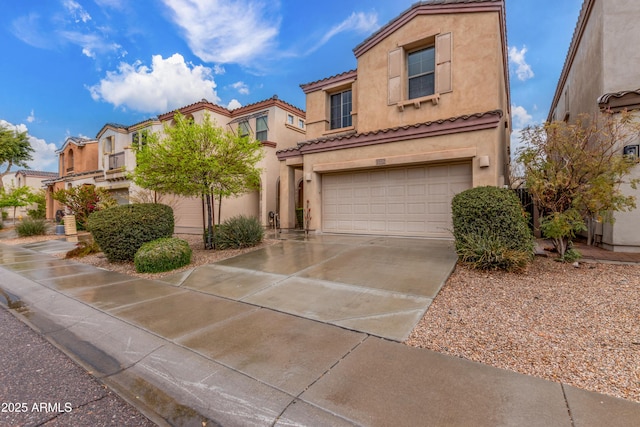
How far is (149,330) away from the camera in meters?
3.79

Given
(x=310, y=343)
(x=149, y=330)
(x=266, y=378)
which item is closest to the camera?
(x=266, y=378)

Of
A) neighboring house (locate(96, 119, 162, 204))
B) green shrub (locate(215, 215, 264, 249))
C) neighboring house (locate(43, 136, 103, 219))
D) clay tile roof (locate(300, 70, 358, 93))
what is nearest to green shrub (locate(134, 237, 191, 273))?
green shrub (locate(215, 215, 264, 249))

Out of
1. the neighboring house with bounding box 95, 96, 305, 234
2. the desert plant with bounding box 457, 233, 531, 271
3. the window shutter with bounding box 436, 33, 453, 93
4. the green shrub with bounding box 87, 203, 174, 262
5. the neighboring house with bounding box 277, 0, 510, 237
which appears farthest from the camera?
the neighboring house with bounding box 95, 96, 305, 234

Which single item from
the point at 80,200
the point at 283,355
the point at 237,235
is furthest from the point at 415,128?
the point at 80,200

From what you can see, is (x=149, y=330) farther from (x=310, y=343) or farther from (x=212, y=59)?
(x=212, y=59)

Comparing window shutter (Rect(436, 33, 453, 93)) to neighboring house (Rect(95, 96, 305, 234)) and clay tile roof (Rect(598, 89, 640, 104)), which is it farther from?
neighboring house (Rect(95, 96, 305, 234))

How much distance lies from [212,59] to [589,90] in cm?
1595

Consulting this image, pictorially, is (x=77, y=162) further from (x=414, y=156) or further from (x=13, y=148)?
(x=414, y=156)

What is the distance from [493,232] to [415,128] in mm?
4894

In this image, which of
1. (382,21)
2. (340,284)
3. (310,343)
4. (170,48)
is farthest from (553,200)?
(170,48)

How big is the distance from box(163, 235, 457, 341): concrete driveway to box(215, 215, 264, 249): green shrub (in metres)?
0.79

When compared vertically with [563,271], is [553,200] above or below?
above

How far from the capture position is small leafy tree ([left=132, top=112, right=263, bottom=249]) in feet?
26.0

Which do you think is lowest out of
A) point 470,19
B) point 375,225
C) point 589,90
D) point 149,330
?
point 149,330
